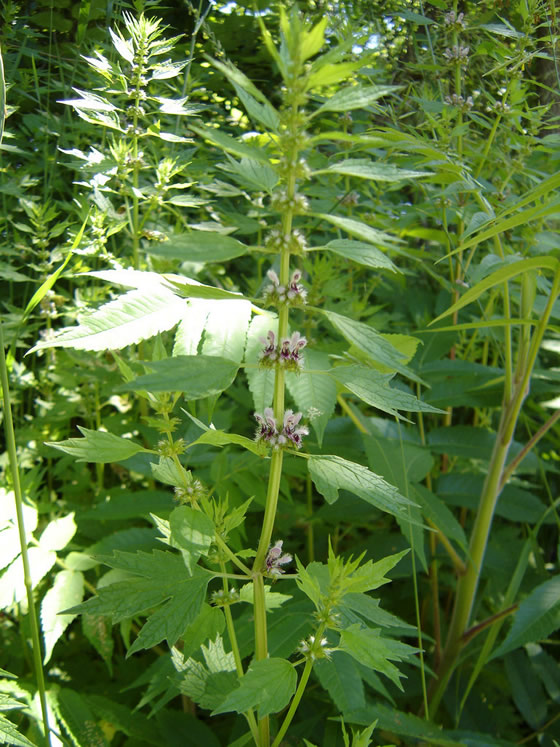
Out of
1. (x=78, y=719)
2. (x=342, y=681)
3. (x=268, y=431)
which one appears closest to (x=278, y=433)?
(x=268, y=431)

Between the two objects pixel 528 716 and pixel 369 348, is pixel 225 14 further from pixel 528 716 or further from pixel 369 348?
pixel 528 716

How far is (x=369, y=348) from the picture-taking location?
66cm

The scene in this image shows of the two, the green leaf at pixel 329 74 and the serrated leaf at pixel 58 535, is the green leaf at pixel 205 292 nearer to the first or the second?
the green leaf at pixel 329 74

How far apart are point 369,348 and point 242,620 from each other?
0.72m

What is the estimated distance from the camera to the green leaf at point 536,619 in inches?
43.4

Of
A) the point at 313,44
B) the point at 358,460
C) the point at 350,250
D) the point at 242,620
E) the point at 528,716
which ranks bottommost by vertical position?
the point at 528,716

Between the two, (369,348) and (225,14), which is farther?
(225,14)

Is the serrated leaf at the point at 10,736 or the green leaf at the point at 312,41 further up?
the green leaf at the point at 312,41

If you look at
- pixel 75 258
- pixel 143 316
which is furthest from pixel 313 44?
pixel 75 258

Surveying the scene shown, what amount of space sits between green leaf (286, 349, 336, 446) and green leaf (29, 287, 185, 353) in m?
0.19

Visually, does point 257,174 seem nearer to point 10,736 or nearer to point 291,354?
point 291,354

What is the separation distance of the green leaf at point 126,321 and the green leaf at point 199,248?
10cm

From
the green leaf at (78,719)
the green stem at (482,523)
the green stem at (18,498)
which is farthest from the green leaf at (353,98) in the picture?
the green leaf at (78,719)

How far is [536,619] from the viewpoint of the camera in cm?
113
